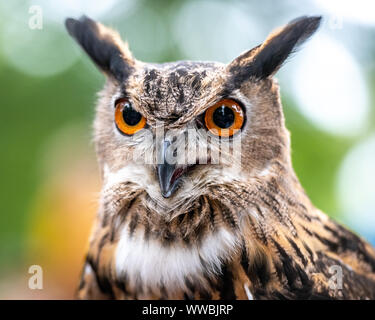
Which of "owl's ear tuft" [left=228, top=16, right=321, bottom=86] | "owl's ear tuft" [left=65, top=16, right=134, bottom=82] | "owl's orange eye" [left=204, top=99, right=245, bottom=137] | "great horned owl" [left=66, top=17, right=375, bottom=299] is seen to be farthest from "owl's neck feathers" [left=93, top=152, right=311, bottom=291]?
"owl's ear tuft" [left=65, top=16, right=134, bottom=82]

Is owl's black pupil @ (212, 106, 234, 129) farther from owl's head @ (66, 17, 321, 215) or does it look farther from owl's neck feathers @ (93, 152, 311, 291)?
owl's neck feathers @ (93, 152, 311, 291)

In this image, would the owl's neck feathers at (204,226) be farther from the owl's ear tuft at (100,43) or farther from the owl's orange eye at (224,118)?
the owl's ear tuft at (100,43)

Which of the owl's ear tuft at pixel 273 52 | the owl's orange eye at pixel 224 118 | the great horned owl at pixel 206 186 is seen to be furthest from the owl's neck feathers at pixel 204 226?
the owl's ear tuft at pixel 273 52

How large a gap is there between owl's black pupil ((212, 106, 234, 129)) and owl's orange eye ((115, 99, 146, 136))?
0.18m

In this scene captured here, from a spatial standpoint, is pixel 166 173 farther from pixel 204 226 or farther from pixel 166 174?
pixel 204 226

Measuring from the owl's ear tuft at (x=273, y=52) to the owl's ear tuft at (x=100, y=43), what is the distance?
1.07ft

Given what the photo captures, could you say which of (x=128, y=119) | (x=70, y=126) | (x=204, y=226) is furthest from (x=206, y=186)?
(x=70, y=126)

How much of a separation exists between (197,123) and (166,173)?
15 cm

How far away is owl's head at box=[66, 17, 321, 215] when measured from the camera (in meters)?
0.98

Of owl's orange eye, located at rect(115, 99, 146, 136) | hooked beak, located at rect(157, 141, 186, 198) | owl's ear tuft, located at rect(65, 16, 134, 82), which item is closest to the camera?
hooked beak, located at rect(157, 141, 186, 198)

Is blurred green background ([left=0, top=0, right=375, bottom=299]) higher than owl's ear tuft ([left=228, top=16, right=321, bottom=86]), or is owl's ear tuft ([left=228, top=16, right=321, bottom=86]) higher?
blurred green background ([left=0, top=0, right=375, bottom=299])

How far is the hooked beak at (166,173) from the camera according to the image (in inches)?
37.5

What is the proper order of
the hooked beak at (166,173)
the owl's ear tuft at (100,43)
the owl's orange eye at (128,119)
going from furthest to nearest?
the owl's ear tuft at (100,43)
the owl's orange eye at (128,119)
the hooked beak at (166,173)
